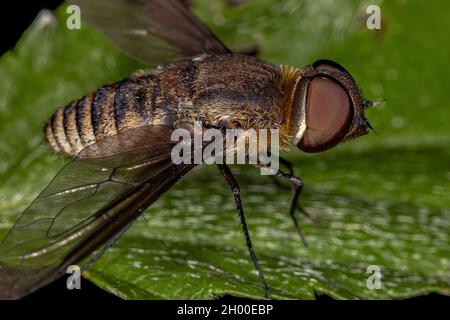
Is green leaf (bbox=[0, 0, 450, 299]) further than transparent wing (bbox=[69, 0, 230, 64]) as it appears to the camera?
No

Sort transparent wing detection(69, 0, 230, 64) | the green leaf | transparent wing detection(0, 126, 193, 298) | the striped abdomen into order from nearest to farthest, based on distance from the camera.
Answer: transparent wing detection(0, 126, 193, 298)
the green leaf
the striped abdomen
transparent wing detection(69, 0, 230, 64)

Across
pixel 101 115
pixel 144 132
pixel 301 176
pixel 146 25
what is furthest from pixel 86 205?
pixel 146 25

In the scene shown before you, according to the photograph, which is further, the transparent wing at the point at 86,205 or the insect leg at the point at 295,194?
the insect leg at the point at 295,194

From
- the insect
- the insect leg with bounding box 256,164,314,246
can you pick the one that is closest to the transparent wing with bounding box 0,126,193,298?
the insect

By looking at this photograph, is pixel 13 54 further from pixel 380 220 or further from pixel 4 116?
pixel 380 220

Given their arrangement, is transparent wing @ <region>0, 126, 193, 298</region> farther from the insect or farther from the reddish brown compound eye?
the reddish brown compound eye

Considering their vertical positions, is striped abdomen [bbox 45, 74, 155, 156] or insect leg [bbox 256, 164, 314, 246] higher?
striped abdomen [bbox 45, 74, 155, 156]

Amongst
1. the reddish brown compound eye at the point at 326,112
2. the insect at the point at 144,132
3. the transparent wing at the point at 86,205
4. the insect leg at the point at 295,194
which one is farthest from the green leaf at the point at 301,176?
the reddish brown compound eye at the point at 326,112

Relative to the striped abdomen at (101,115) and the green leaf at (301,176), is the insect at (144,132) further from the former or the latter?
the green leaf at (301,176)
